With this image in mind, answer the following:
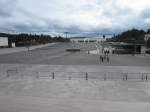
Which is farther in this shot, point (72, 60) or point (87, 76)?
point (72, 60)

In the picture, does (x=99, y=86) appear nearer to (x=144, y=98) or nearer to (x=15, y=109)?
(x=144, y=98)

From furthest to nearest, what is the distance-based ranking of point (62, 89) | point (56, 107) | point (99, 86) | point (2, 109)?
point (99, 86), point (62, 89), point (56, 107), point (2, 109)

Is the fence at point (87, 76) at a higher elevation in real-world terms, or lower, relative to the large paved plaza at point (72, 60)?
lower

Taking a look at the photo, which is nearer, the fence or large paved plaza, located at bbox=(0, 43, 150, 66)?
the fence

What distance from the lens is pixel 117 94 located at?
15695 millimetres

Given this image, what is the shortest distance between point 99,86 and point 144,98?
4543 mm

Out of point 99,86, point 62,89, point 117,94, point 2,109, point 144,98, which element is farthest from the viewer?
point 99,86

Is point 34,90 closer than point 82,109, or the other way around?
point 82,109

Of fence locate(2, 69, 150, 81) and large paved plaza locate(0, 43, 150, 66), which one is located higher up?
large paved plaza locate(0, 43, 150, 66)

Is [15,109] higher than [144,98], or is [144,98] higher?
[15,109]

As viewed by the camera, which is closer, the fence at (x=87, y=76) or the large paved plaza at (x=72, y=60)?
the fence at (x=87, y=76)

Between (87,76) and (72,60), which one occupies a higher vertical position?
(72,60)

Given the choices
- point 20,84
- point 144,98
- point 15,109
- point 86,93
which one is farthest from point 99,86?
point 15,109

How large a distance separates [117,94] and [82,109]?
6415 mm
